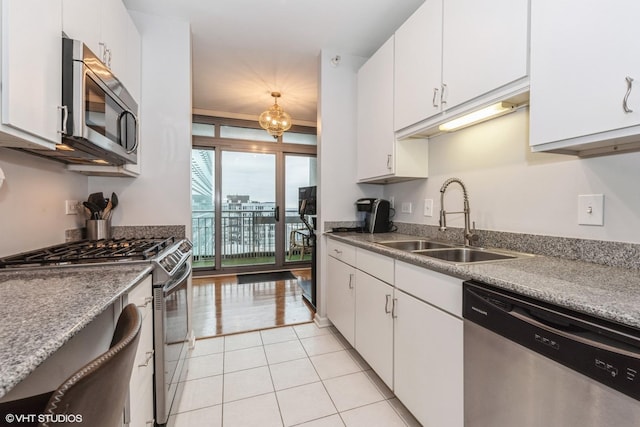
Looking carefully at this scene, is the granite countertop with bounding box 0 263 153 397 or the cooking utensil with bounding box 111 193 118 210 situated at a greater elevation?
the cooking utensil with bounding box 111 193 118 210

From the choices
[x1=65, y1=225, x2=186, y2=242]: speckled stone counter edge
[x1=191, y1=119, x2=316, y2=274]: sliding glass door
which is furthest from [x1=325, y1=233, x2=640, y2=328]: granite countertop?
[x1=191, y1=119, x2=316, y2=274]: sliding glass door

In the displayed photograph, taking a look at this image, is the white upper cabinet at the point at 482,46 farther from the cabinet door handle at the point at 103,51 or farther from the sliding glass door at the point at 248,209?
the sliding glass door at the point at 248,209

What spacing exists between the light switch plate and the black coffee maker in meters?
1.37

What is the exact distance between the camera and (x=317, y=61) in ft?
9.26

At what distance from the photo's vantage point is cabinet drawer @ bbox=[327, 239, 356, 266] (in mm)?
2082

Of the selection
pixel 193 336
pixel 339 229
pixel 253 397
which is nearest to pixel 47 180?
pixel 193 336

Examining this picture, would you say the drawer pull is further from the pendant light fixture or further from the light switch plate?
the pendant light fixture

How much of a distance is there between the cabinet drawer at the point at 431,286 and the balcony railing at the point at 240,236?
3474mm

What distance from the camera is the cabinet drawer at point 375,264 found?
160 centimetres

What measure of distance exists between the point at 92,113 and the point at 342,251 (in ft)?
5.78

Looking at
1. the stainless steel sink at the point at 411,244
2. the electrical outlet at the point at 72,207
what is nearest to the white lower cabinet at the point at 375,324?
the stainless steel sink at the point at 411,244

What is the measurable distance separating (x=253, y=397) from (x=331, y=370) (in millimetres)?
547

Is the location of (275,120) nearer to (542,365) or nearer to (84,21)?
(84,21)

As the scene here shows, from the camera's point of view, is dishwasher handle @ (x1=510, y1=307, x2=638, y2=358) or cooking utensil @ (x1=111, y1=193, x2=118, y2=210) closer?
dishwasher handle @ (x1=510, y1=307, x2=638, y2=358)
